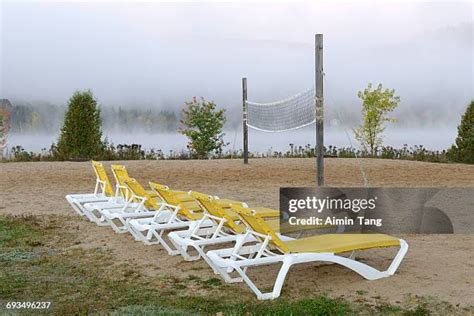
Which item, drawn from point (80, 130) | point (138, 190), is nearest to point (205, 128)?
point (80, 130)

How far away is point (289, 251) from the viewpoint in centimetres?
519

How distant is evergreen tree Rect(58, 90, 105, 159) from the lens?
19.7 metres

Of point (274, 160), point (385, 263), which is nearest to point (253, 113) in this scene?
point (274, 160)

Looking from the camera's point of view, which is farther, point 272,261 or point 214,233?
point 214,233

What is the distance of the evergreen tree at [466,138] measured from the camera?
1914 centimetres

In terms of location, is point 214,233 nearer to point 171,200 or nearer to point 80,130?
point 171,200

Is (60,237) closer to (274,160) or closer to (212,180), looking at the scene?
(212,180)

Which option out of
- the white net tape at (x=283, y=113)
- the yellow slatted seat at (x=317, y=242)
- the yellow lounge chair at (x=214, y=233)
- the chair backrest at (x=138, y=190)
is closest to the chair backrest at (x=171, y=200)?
the yellow lounge chair at (x=214, y=233)

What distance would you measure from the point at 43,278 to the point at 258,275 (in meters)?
1.92

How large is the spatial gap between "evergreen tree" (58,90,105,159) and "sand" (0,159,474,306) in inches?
92.4

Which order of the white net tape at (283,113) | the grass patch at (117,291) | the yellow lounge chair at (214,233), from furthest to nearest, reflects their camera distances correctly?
1. the white net tape at (283,113)
2. the yellow lounge chair at (214,233)
3. the grass patch at (117,291)

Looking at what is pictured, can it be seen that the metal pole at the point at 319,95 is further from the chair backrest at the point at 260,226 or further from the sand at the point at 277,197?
the chair backrest at the point at 260,226

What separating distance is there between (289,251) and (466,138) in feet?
51.1

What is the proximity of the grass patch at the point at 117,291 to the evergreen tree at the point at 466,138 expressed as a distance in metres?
14.8
